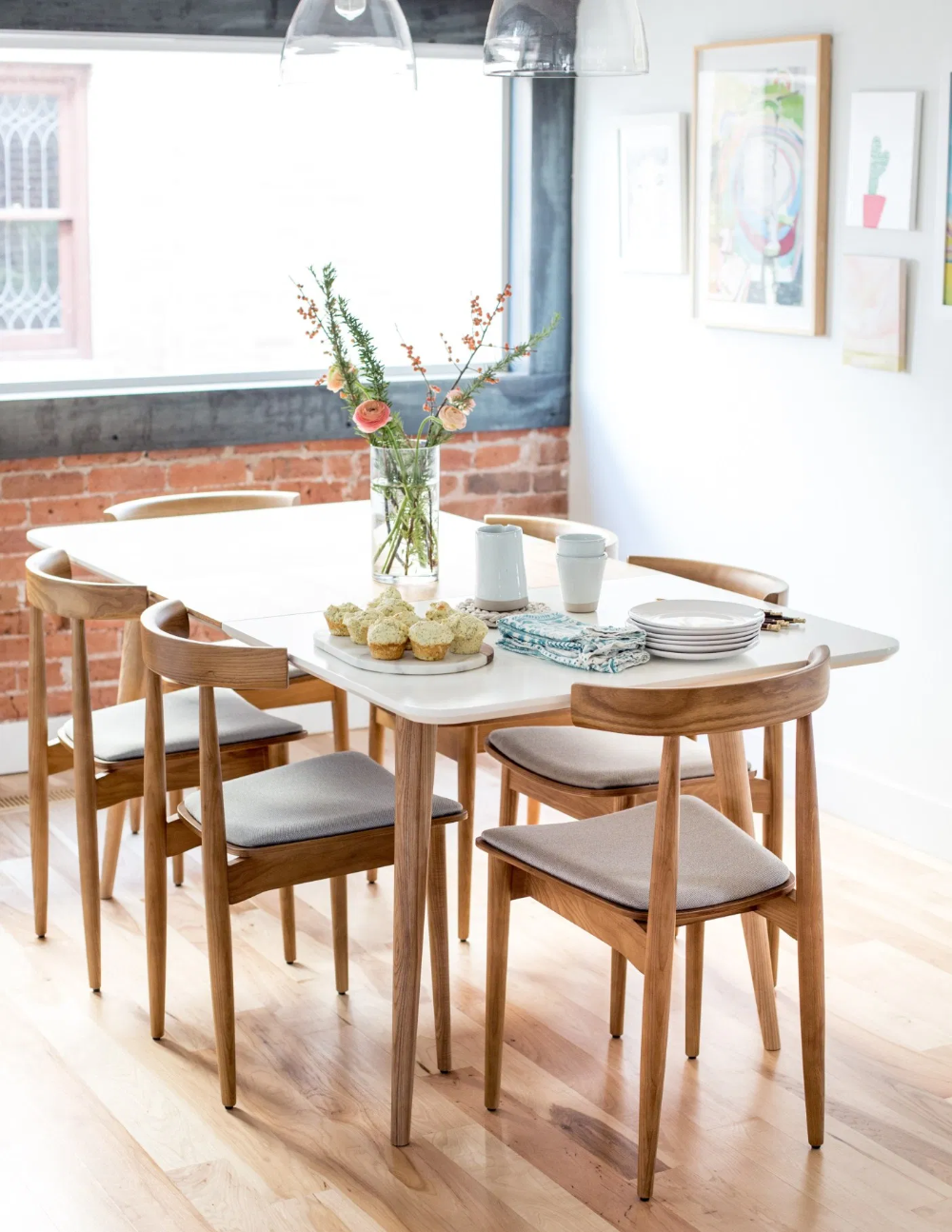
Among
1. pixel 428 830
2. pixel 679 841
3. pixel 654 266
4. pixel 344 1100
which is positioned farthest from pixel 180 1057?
pixel 654 266

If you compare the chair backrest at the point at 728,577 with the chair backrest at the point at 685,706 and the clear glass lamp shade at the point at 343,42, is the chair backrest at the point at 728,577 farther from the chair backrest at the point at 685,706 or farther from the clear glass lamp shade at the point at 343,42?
the clear glass lamp shade at the point at 343,42

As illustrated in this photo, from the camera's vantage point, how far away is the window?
450cm

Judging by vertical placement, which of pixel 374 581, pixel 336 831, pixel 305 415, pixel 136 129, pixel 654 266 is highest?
pixel 136 129

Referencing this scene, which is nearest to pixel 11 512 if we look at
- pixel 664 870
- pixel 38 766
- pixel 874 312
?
pixel 38 766

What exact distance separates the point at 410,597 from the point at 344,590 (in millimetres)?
131

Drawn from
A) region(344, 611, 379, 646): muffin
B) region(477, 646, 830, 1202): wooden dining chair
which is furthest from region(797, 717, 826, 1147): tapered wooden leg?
region(344, 611, 379, 646): muffin

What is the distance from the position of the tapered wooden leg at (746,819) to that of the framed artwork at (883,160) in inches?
61.1

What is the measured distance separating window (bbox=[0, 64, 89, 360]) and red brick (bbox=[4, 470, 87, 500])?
13.7 inches

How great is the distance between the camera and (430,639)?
2551 mm

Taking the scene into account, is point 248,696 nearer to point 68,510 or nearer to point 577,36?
point 68,510

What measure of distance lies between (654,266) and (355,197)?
0.94 metres

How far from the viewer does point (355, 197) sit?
16.3 ft

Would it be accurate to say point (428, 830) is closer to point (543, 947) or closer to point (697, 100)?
point (543, 947)

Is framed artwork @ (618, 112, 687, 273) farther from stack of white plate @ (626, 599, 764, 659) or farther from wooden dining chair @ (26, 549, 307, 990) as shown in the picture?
stack of white plate @ (626, 599, 764, 659)
